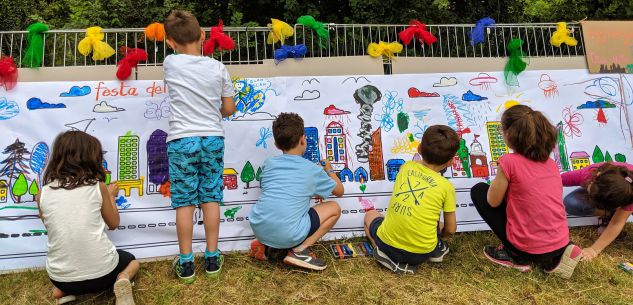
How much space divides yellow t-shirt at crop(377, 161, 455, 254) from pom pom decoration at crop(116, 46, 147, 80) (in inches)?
93.1

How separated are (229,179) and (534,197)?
2268mm

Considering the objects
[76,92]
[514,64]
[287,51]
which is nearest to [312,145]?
[287,51]

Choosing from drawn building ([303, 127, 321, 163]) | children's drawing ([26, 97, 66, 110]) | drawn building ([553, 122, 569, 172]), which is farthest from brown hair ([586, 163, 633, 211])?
children's drawing ([26, 97, 66, 110])

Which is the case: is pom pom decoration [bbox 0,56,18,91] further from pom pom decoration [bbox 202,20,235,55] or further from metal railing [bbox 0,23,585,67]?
pom pom decoration [bbox 202,20,235,55]

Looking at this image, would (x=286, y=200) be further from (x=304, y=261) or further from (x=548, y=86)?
(x=548, y=86)

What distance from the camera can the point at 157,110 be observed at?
3.53 m

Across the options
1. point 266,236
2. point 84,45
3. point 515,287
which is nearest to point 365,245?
point 266,236

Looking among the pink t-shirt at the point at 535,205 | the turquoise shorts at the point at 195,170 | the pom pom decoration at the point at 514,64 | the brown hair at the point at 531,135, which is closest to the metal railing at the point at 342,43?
the pom pom decoration at the point at 514,64

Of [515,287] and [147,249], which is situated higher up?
[147,249]

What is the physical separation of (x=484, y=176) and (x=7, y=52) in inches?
189

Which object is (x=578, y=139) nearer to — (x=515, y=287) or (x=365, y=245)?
(x=515, y=287)

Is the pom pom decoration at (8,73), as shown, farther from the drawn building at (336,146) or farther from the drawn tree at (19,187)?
the drawn building at (336,146)

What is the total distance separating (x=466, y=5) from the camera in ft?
17.4

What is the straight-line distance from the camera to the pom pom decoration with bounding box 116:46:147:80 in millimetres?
3523
